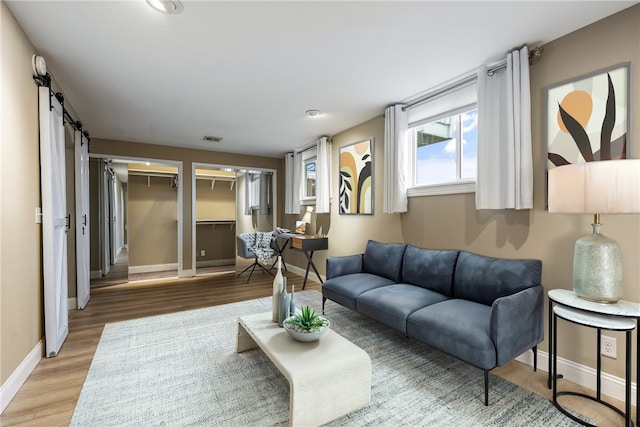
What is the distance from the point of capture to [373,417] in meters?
1.66

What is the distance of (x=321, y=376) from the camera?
151cm

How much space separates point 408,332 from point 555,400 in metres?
0.94

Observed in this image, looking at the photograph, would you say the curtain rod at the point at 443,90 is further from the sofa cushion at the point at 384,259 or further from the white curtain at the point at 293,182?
→ the white curtain at the point at 293,182

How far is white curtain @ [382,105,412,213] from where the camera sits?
330cm

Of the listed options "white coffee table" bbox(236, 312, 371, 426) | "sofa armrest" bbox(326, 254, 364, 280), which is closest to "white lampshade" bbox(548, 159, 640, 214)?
"white coffee table" bbox(236, 312, 371, 426)

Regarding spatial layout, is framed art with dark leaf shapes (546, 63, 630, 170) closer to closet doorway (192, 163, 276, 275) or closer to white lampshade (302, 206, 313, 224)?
white lampshade (302, 206, 313, 224)

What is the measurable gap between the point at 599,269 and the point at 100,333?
13.5 feet

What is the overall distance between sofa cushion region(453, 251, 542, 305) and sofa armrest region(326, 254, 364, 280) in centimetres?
120

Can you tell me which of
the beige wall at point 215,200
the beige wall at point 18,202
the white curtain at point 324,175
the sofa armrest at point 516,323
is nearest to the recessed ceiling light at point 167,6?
the beige wall at point 18,202

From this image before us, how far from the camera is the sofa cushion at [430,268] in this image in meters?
2.63

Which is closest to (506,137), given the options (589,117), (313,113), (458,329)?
(589,117)

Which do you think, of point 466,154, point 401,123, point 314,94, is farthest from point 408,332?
point 314,94

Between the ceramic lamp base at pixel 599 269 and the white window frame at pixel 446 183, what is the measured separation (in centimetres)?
107

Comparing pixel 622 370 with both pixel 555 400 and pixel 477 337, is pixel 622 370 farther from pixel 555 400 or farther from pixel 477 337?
pixel 477 337
